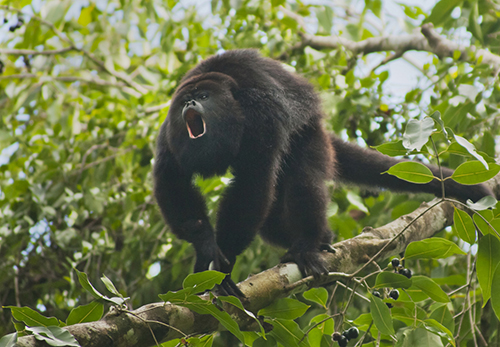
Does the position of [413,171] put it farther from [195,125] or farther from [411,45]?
[411,45]

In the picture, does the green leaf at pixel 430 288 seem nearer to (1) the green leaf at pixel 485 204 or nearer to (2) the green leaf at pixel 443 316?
(2) the green leaf at pixel 443 316

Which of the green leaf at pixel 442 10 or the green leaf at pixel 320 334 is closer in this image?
the green leaf at pixel 320 334

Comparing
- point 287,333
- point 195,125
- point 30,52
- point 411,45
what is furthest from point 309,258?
point 30,52

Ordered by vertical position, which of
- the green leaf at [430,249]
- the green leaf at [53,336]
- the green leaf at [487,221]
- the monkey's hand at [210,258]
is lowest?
the monkey's hand at [210,258]

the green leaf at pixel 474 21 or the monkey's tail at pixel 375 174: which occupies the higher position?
the green leaf at pixel 474 21

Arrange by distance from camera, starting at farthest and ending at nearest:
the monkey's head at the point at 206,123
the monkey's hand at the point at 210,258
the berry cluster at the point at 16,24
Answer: the berry cluster at the point at 16,24, the monkey's head at the point at 206,123, the monkey's hand at the point at 210,258

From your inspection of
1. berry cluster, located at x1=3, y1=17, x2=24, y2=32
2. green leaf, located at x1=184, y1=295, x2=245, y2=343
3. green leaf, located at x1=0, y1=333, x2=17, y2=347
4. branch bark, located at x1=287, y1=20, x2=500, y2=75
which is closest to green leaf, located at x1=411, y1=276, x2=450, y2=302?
green leaf, located at x1=184, y1=295, x2=245, y2=343

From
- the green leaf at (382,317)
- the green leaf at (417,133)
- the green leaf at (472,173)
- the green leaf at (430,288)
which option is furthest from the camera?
the green leaf at (430,288)

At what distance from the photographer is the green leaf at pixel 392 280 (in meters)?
1.48

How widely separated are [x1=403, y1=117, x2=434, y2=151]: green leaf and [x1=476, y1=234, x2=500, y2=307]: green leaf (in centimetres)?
42

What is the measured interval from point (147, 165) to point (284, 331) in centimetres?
216

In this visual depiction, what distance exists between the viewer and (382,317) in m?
1.43

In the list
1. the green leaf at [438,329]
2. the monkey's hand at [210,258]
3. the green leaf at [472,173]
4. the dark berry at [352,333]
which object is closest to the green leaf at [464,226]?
the green leaf at [472,173]

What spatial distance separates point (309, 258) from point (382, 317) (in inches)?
36.7
